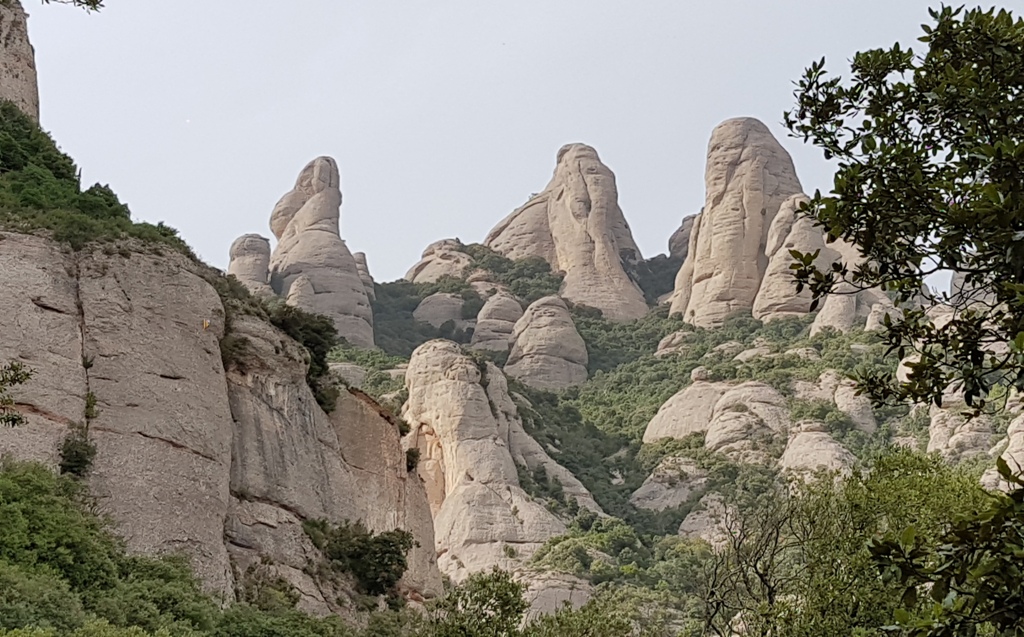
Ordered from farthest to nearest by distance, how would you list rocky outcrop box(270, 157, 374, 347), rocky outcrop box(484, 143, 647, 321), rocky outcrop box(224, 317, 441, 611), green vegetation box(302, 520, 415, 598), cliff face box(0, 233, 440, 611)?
rocky outcrop box(484, 143, 647, 321) → rocky outcrop box(270, 157, 374, 347) → green vegetation box(302, 520, 415, 598) → rocky outcrop box(224, 317, 441, 611) → cliff face box(0, 233, 440, 611)

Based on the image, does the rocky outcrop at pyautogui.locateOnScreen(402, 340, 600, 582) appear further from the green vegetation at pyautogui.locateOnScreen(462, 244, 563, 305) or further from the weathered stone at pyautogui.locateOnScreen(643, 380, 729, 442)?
the green vegetation at pyautogui.locateOnScreen(462, 244, 563, 305)

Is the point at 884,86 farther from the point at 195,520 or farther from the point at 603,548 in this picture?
the point at 603,548

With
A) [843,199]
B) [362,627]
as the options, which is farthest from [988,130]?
[362,627]

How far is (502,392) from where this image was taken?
6275 centimetres

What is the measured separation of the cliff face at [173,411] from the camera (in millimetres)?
22281

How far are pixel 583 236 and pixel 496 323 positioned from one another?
15519 mm

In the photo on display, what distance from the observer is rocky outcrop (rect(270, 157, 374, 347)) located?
286 ft

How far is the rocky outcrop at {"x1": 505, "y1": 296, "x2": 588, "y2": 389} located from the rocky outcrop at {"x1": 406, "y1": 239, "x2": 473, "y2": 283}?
18921mm

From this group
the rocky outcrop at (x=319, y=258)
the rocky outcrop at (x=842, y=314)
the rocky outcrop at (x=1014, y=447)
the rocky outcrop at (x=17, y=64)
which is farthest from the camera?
the rocky outcrop at (x=319, y=258)

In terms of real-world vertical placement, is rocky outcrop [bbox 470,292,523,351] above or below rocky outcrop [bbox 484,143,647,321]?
below

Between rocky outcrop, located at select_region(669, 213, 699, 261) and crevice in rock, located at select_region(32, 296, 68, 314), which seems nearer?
crevice in rock, located at select_region(32, 296, 68, 314)

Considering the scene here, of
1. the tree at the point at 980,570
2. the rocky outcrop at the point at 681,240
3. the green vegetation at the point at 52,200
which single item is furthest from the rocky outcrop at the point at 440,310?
the tree at the point at 980,570

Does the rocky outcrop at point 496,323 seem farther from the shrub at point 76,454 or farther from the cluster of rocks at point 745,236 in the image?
the shrub at point 76,454

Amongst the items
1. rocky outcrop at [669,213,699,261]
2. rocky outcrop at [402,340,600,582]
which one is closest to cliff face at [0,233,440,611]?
rocky outcrop at [402,340,600,582]
